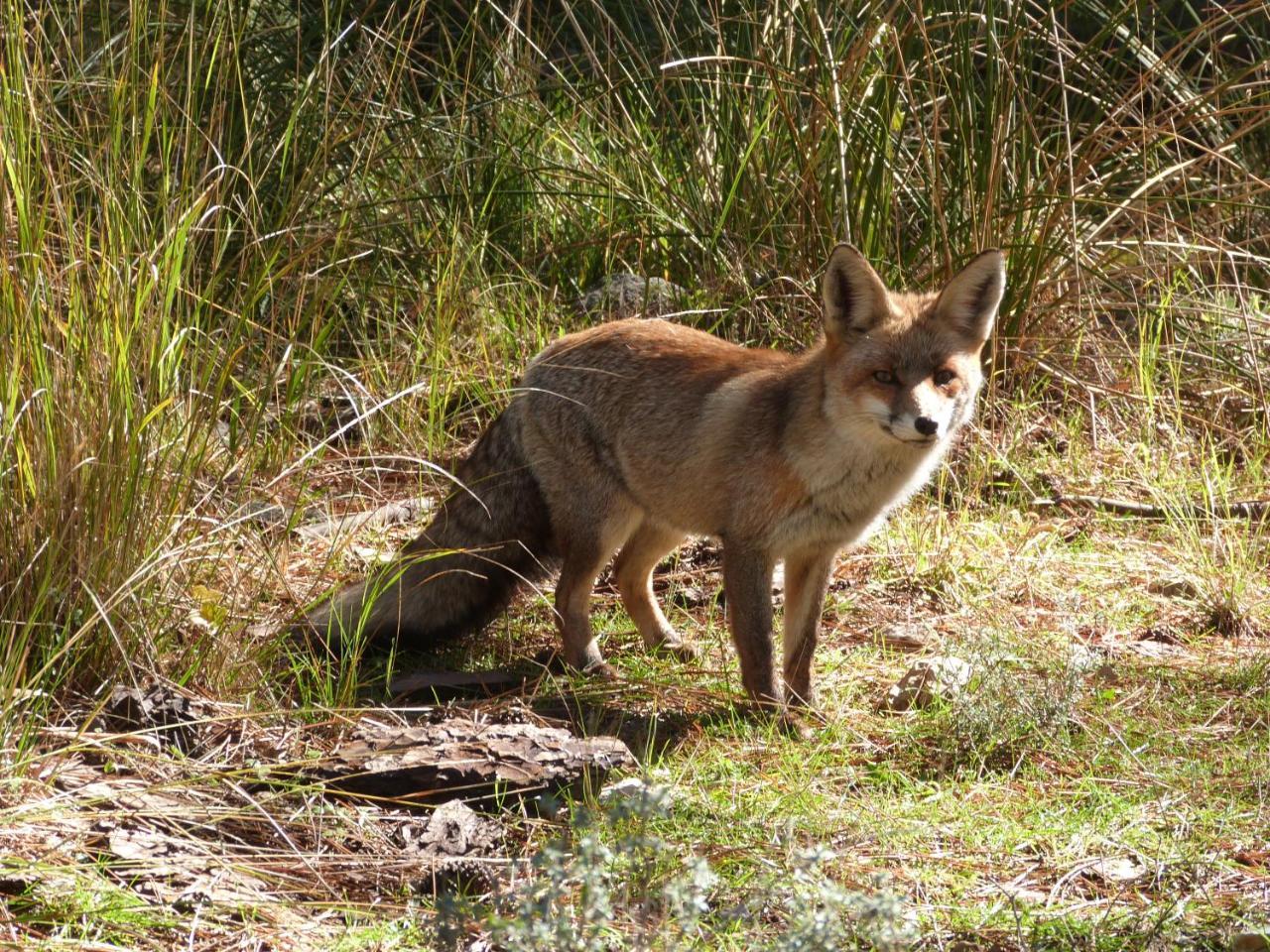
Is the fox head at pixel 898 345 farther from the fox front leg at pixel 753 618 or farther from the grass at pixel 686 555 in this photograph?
the grass at pixel 686 555

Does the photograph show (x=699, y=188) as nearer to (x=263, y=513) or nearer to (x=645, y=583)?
(x=645, y=583)

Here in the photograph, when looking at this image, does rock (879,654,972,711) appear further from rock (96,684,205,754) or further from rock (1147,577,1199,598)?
rock (96,684,205,754)

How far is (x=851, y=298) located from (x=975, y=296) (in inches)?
17.6

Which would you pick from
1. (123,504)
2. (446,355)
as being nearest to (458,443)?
(446,355)

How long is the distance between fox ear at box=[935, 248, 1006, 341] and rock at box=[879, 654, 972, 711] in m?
1.18

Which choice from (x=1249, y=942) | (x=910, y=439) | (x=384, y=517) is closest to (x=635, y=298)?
(x=384, y=517)

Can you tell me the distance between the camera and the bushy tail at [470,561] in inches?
194

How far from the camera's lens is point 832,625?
221 inches

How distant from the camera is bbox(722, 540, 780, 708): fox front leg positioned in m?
4.81

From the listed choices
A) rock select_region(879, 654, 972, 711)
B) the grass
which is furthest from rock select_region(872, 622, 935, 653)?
rock select_region(879, 654, 972, 711)

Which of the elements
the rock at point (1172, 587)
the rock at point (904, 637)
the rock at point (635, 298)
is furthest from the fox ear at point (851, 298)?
the rock at point (635, 298)

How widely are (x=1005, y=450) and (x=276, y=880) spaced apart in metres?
4.55

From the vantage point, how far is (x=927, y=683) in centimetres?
474

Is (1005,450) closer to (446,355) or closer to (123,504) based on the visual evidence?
(446,355)
